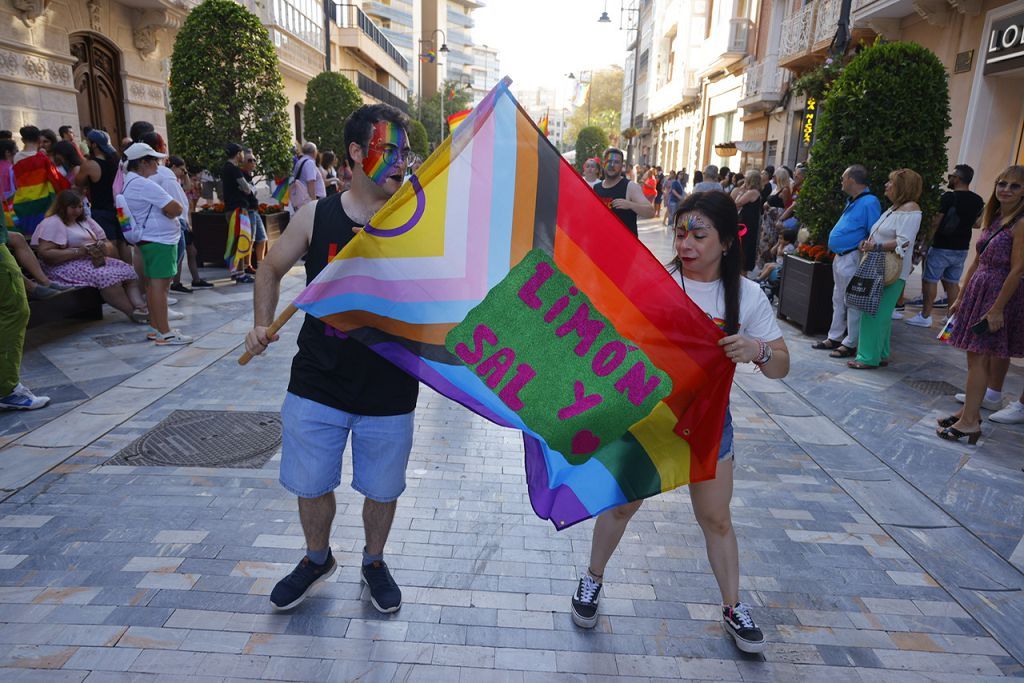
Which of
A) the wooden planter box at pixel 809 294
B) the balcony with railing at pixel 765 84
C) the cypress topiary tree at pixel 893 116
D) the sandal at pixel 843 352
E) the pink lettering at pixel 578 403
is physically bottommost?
the sandal at pixel 843 352

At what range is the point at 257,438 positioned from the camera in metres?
4.97

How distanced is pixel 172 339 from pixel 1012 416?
7702mm

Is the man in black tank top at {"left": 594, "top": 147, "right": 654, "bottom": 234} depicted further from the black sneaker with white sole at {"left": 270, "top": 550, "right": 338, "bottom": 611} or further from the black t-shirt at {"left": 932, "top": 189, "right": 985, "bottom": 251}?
the black sneaker with white sole at {"left": 270, "top": 550, "right": 338, "bottom": 611}

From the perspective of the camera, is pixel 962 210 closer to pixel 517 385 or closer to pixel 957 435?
pixel 957 435

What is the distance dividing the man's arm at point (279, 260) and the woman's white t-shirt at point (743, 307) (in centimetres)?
150

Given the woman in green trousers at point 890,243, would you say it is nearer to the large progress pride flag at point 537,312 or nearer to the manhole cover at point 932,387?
the manhole cover at point 932,387

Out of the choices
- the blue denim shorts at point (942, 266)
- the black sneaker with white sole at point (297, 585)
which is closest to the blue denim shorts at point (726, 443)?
the black sneaker with white sole at point (297, 585)

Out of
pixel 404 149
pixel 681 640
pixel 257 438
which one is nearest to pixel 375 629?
pixel 681 640

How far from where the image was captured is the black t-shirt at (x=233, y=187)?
412 inches

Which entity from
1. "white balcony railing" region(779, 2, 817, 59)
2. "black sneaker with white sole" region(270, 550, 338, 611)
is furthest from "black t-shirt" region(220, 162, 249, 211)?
"white balcony railing" region(779, 2, 817, 59)

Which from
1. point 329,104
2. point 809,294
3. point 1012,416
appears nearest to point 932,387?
point 1012,416

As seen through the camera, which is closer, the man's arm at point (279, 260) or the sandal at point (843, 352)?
the man's arm at point (279, 260)

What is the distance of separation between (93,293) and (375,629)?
6627mm

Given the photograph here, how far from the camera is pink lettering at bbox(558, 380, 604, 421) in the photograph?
8.57ft
